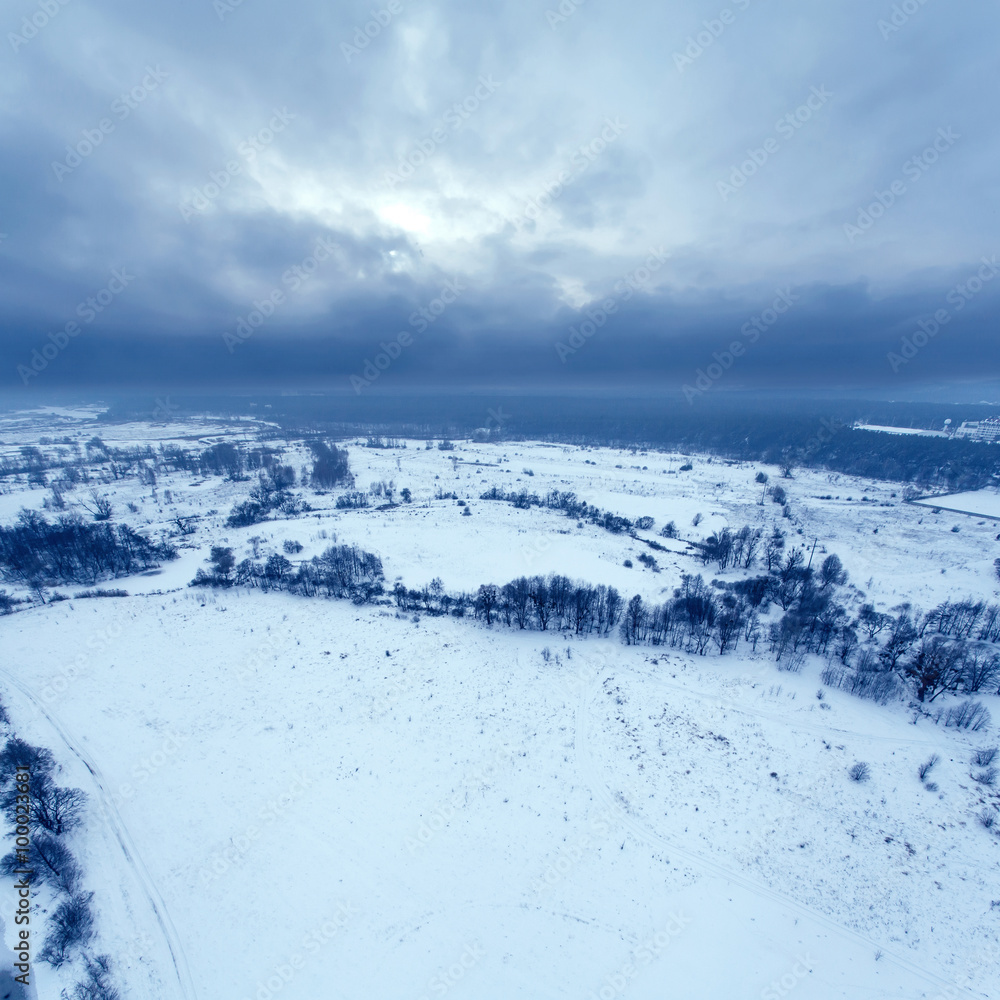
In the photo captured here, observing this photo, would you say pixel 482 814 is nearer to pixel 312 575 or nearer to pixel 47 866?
pixel 47 866

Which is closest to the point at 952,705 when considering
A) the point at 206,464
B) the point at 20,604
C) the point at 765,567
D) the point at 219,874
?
the point at 765,567

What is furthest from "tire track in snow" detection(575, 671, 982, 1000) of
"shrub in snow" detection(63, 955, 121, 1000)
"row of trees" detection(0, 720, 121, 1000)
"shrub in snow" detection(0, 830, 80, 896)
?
"shrub in snow" detection(0, 830, 80, 896)

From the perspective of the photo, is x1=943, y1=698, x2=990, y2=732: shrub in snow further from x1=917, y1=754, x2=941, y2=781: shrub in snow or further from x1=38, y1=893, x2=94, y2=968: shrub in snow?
x1=38, y1=893, x2=94, y2=968: shrub in snow

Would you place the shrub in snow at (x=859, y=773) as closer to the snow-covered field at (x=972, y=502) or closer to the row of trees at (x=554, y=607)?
the row of trees at (x=554, y=607)

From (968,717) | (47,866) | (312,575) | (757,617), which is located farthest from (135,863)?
(968,717)

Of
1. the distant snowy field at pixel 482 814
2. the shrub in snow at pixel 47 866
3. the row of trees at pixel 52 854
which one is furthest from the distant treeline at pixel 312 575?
the shrub in snow at pixel 47 866

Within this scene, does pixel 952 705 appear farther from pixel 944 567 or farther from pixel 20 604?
pixel 20 604
